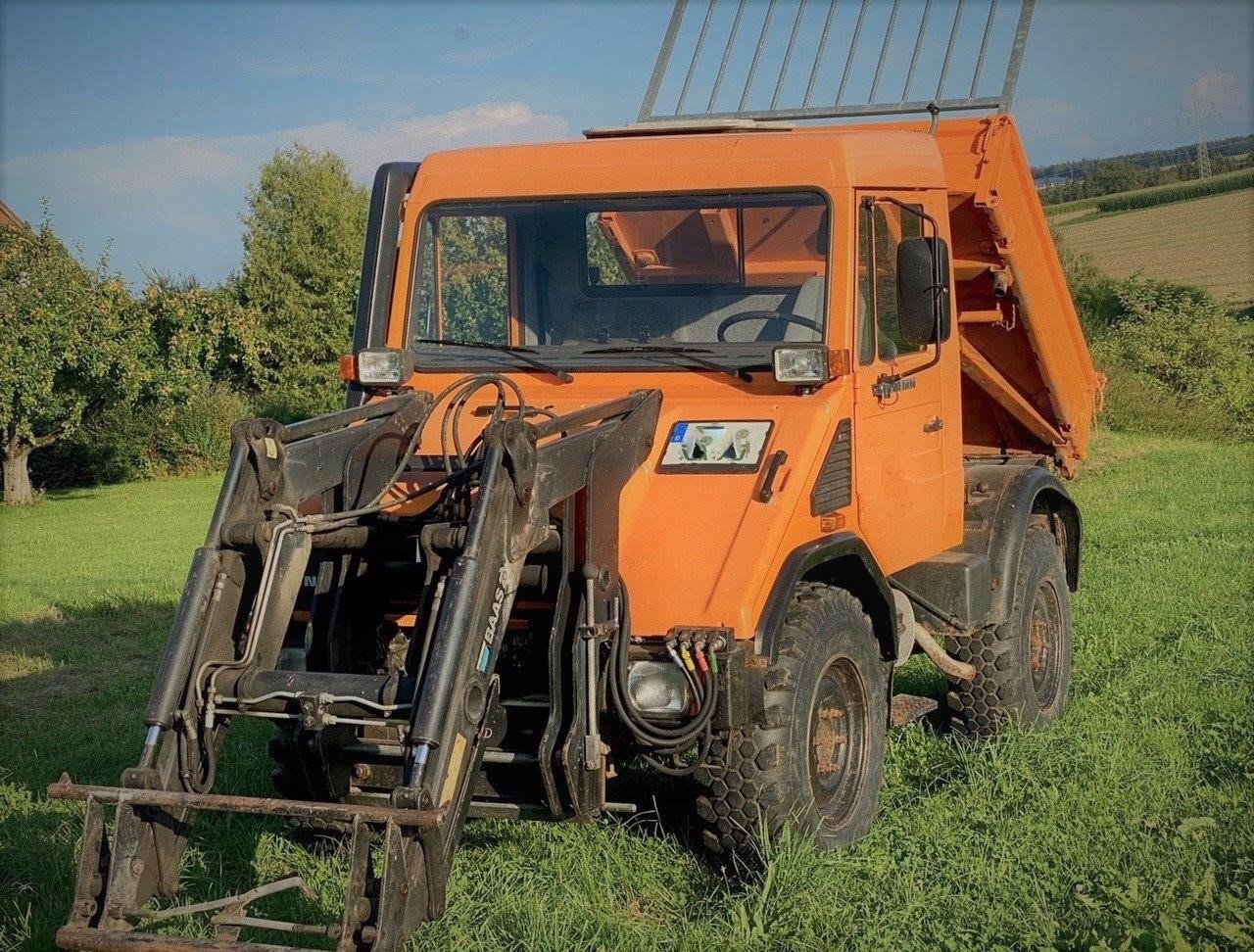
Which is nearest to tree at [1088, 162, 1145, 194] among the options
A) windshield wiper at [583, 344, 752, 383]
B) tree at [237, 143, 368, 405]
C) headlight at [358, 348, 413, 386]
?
tree at [237, 143, 368, 405]

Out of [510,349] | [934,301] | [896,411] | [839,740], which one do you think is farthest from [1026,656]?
[510,349]

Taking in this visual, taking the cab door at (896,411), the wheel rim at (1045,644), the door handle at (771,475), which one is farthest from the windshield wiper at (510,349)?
the wheel rim at (1045,644)

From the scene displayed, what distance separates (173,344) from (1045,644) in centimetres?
2172

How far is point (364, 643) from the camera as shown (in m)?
5.29

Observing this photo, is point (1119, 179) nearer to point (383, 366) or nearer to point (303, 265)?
point (303, 265)

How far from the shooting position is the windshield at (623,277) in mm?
5688

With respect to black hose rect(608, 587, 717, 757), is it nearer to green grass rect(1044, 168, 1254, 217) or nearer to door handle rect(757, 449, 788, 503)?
door handle rect(757, 449, 788, 503)

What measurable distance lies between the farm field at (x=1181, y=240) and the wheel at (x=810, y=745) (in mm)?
22633

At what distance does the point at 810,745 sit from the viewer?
514 cm

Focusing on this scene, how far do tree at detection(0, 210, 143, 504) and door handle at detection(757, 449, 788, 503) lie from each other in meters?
20.1

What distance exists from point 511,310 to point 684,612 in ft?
6.24

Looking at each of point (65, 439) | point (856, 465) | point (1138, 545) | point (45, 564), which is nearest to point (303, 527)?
point (856, 465)

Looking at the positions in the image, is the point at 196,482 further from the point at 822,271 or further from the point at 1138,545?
the point at 822,271

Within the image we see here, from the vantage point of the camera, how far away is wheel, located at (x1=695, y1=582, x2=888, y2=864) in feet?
16.0
